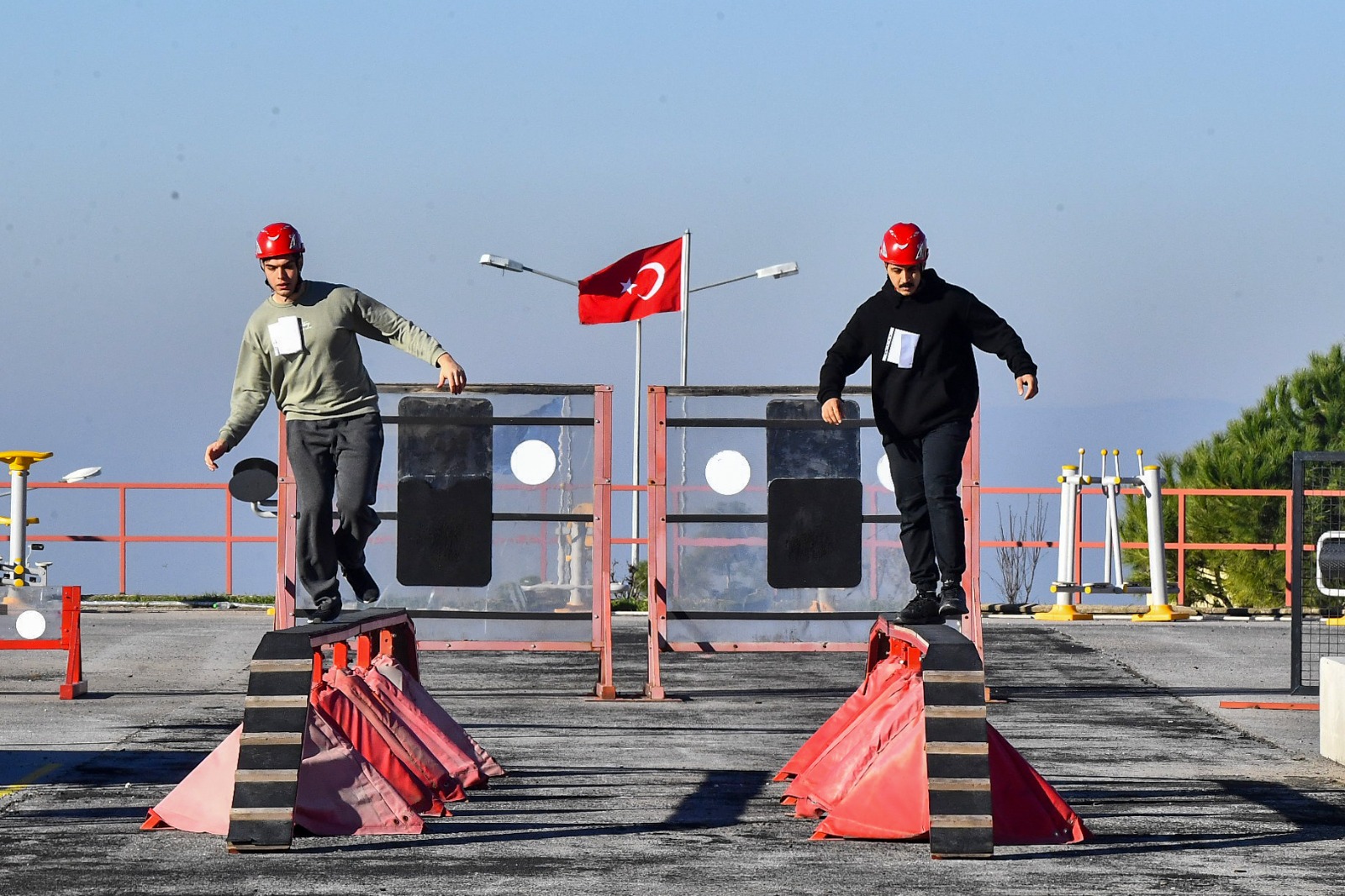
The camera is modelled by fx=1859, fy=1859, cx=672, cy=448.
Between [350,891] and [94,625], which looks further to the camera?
[94,625]

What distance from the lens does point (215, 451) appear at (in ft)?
31.0

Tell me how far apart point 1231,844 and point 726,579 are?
664cm

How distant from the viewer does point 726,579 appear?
45.9 feet

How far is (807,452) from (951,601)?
459cm

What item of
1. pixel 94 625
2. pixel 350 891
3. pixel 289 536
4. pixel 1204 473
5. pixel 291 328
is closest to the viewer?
pixel 350 891

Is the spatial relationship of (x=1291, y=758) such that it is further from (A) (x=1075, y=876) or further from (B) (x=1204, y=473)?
(B) (x=1204, y=473)

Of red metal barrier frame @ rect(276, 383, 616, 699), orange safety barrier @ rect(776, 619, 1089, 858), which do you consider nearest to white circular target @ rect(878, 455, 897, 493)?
red metal barrier frame @ rect(276, 383, 616, 699)

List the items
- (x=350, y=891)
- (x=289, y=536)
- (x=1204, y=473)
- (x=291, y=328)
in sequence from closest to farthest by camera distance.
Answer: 1. (x=350, y=891)
2. (x=291, y=328)
3. (x=289, y=536)
4. (x=1204, y=473)

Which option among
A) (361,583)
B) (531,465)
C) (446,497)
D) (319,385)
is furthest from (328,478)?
(531,465)

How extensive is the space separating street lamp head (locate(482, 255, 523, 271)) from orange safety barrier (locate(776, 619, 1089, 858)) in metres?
27.0

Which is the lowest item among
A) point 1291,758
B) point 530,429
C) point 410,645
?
point 1291,758

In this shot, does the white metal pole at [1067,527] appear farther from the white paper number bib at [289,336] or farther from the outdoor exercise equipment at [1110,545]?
the white paper number bib at [289,336]

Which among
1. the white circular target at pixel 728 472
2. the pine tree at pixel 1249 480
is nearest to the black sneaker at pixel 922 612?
the white circular target at pixel 728 472

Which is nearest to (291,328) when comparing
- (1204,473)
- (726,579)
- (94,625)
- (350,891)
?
(350,891)
